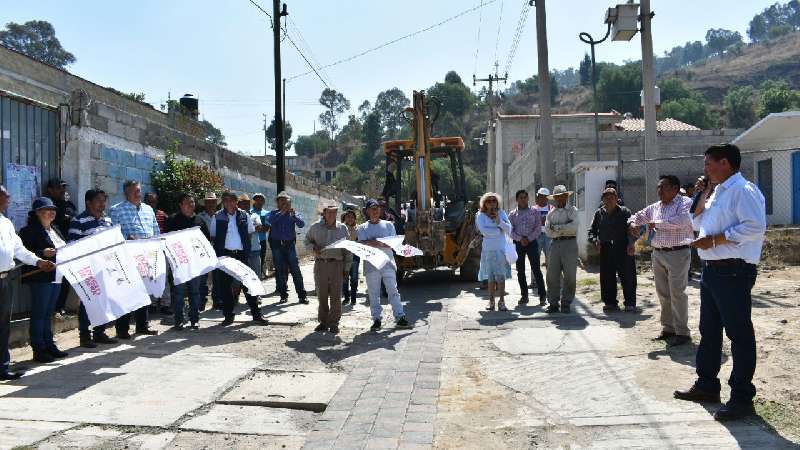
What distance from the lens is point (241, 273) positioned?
323 inches

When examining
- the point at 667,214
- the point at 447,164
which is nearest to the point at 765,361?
the point at 667,214

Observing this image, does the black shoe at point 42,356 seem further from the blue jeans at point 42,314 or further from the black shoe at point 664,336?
the black shoe at point 664,336

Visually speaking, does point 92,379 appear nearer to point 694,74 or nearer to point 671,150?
point 671,150

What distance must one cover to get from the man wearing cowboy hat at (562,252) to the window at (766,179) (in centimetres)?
→ 1135

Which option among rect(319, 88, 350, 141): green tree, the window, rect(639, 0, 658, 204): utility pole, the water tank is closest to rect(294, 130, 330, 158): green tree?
rect(319, 88, 350, 141): green tree

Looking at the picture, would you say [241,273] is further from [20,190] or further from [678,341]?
[678,341]

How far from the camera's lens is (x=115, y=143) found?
9.30m

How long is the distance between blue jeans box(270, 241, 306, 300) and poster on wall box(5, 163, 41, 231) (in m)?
3.91

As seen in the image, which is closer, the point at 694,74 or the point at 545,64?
the point at 545,64

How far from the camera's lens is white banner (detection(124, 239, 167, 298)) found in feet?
24.0

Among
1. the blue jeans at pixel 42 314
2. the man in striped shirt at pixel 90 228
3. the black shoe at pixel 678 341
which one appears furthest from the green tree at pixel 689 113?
the blue jeans at pixel 42 314

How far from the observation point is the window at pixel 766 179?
17.7 metres

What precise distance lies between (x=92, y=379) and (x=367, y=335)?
123 inches

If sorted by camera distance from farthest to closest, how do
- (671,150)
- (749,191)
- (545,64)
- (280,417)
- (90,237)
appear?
(671,150) → (545,64) → (90,237) → (280,417) → (749,191)
